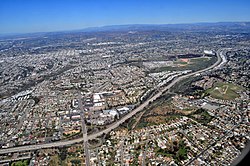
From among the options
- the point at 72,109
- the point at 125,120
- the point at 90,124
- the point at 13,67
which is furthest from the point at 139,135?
the point at 13,67

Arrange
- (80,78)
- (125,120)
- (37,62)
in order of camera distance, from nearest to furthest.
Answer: (125,120) → (80,78) → (37,62)

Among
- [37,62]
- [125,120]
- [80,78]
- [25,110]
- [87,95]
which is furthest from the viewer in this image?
[37,62]

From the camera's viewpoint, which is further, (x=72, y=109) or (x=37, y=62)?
(x=37, y=62)

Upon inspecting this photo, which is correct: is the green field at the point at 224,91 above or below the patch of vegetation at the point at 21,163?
above

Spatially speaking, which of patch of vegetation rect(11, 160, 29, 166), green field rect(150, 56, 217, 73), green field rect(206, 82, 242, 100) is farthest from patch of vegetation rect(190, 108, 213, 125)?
green field rect(150, 56, 217, 73)

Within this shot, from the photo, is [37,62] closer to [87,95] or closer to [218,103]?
[87,95]

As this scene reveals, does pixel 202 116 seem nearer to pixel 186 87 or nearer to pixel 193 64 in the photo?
pixel 186 87

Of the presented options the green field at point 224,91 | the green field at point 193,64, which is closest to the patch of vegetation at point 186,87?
the green field at point 224,91

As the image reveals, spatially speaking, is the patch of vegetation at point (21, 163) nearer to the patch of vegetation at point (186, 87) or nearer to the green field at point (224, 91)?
the patch of vegetation at point (186, 87)
